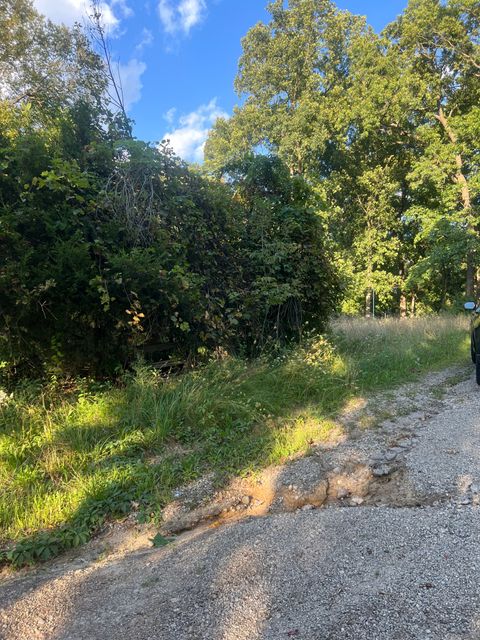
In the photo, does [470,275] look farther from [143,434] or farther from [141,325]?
[143,434]

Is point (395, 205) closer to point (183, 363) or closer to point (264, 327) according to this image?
point (264, 327)

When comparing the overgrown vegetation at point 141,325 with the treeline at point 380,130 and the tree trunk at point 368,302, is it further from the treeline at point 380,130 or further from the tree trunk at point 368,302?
the tree trunk at point 368,302

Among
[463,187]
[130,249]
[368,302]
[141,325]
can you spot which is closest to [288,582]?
[141,325]

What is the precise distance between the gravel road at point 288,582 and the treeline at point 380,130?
1607cm

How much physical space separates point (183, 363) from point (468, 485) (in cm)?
435

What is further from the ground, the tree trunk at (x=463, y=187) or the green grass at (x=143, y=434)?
the tree trunk at (x=463, y=187)

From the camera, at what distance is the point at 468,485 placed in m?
3.39

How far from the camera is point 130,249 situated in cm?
589

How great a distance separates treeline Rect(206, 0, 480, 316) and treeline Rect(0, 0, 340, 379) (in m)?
10.5

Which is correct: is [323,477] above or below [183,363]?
below

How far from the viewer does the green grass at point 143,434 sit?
3.62m

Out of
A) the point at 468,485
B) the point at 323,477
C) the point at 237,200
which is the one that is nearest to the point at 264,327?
the point at 237,200

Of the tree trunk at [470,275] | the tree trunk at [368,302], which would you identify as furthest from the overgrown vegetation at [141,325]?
the tree trunk at [368,302]

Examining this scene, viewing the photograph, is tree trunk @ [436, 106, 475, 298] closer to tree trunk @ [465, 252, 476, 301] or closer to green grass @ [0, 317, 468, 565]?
tree trunk @ [465, 252, 476, 301]
